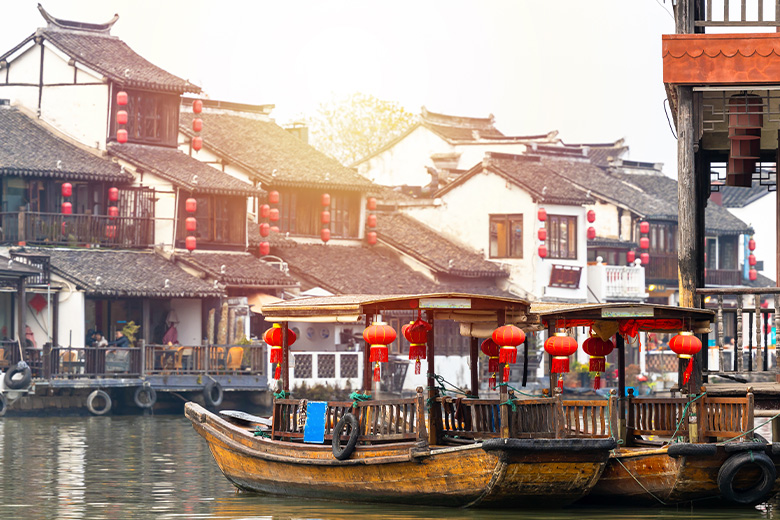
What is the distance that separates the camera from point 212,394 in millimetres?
Answer: 35781

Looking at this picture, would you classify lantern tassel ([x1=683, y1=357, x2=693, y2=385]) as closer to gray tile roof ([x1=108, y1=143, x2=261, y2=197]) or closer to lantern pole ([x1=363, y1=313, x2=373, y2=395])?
lantern pole ([x1=363, y1=313, x2=373, y2=395])

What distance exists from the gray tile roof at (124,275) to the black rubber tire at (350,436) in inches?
794

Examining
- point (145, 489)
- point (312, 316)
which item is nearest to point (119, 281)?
point (145, 489)

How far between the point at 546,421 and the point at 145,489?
19.5ft

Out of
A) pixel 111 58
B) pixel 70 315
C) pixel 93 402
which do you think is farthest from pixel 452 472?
pixel 111 58

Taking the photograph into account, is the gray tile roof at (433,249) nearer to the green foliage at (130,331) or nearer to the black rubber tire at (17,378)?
the green foliage at (130,331)

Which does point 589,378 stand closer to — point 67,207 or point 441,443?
point 67,207

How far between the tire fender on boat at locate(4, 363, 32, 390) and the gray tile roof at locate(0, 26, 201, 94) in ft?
35.5

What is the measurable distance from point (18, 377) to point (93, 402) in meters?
1.93

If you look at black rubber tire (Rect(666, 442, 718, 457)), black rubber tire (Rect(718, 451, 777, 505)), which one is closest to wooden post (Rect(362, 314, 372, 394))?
black rubber tire (Rect(666, 442, 718, 457))

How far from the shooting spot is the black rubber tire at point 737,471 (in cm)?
1598

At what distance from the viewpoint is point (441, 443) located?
17.3 meters

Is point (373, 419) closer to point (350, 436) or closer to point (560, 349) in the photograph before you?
point (350, 436)

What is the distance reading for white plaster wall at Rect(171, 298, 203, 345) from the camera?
40219 millimetres
